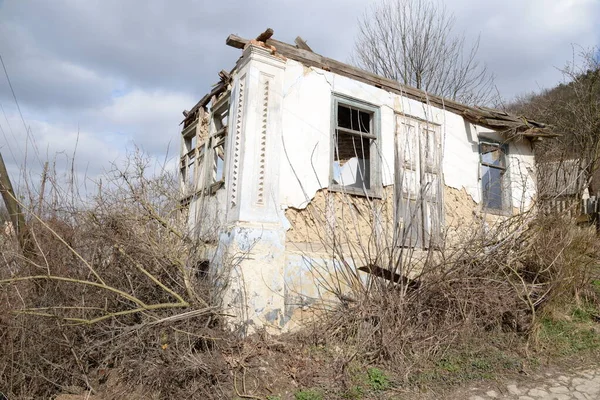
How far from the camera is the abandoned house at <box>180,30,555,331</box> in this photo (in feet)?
17.9

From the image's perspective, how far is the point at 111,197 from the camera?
225 inches

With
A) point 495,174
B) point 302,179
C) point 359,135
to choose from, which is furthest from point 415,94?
point 302,179

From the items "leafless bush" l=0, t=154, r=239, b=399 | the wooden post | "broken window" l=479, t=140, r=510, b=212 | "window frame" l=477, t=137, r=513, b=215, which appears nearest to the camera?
"leafless bush" l=0, t=154, r=239, b=399

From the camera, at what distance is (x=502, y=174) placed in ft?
28.7

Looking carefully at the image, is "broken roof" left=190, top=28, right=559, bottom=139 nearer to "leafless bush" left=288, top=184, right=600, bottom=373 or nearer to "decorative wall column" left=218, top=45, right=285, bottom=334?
"decorative wall column" left=218, top=45, right=285, bottom=334

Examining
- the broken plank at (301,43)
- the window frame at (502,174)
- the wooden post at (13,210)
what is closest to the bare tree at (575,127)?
the window frame at (502,174)

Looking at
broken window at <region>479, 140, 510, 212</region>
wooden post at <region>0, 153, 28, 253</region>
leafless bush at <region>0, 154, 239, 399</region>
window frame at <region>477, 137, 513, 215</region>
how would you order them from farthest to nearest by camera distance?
broken window at <region>479, 140, 510, 212</region> < window frame at <region>477, 137, 513, 215</region> < wooden post at <region>0, 153, 28, 253</region> < leafless bush at <region>0, 154, 239, 399</region>

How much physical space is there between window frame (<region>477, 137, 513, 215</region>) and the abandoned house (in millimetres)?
145

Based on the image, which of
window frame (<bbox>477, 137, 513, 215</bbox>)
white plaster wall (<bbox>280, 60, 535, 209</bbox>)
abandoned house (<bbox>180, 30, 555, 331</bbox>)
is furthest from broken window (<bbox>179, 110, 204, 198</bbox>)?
window frame (<bbox>477, 137, 513, 215</bbox>)

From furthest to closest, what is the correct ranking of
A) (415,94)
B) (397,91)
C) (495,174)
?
1. (495,174)
2. (415,94)
3. (397,91)

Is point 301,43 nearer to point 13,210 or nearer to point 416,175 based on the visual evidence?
point 416,175

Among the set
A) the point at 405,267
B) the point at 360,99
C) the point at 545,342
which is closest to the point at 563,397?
the point at 545,342

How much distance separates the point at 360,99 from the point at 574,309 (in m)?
4.57

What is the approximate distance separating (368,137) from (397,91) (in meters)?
1.22
